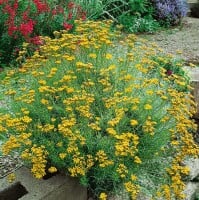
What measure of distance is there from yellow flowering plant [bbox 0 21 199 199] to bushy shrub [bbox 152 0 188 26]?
4.79 meters

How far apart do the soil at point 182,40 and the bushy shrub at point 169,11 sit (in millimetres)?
152

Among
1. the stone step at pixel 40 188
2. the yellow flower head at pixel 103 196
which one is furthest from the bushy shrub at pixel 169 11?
the yellow flower head at pixel 103 196

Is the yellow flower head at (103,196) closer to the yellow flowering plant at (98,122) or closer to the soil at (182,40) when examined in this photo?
the yellow flowering plant at (98,122)

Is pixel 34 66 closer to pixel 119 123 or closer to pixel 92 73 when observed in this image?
pixel 92 73

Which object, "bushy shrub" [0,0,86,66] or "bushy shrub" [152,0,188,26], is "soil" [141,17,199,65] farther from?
"bushy shrub" [0,0,86,66]

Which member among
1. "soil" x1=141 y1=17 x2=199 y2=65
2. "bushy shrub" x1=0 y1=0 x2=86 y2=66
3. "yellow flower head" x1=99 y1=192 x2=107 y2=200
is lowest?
"soil" x1=141 y1=17 x2=199 y2=65

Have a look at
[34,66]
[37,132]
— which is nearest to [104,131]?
[37,132]

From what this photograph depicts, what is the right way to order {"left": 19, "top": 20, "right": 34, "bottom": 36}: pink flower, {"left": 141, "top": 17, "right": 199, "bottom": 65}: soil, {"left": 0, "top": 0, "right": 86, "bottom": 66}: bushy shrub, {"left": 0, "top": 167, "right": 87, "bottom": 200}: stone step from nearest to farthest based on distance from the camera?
1. {"left": 0, "top": 167, "right": 87, "bottom": 200}: stone step
2. {"left": 19, "top": 20, "right": 34, "bottom": 36}: pink flower
3. {"left": 0, "top": 0, "right": 86, "bottom": 66}: bushy shrub
4. {"left": 141, "top": 17, "right": 199, "bottom": 65}: soil

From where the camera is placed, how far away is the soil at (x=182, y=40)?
303 inches

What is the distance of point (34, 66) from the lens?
4422 millimetres

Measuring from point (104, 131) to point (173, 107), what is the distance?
522 millimetres

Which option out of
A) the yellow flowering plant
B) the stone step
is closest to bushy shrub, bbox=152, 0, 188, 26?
the yellow flowering plant

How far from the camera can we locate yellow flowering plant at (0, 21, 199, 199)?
3832 millimetres

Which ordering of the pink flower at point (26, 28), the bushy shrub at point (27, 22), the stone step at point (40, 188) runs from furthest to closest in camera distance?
the bushy shrub at point (27, 22) → the pink flower at point (26, 28) → the stone step at point (40, 188)
